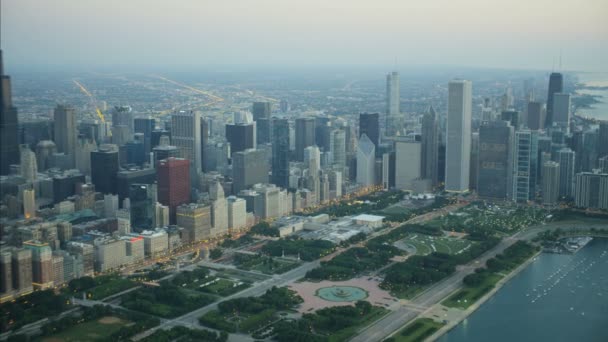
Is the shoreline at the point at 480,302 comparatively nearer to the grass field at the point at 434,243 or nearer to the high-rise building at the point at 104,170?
the grass field at the point at 434,243

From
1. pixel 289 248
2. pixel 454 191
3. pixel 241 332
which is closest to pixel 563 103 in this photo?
pixel 454 191

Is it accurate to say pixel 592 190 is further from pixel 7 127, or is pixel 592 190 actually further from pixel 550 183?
pixel 7 127

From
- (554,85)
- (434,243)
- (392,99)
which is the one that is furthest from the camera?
(392,99)

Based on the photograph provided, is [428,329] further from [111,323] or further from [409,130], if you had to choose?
[409,130]

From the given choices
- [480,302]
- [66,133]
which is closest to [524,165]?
[480,302]

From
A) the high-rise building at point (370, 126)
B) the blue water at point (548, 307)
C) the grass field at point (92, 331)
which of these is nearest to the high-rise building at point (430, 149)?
the high-rise building at point (370, 126)

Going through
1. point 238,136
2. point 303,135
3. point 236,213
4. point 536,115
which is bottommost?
point 236,213
